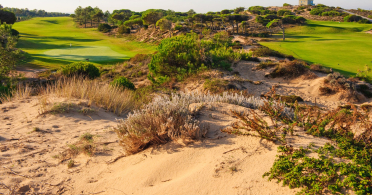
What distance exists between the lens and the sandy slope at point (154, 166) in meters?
2.98

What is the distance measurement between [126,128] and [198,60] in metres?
8.90

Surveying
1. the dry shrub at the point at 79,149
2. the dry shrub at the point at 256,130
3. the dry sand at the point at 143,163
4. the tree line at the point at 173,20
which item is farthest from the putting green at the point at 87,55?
the dry shrub at the point at 256,130

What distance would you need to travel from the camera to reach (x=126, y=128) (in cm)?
450


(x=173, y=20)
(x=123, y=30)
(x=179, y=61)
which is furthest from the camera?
(x=173, y=20)

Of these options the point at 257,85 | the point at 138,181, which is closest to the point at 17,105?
the point at 138,181

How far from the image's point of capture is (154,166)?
353 centimetres

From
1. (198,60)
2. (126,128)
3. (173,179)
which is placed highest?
(198,60)

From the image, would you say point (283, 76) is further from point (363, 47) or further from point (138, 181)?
point (363, 47)

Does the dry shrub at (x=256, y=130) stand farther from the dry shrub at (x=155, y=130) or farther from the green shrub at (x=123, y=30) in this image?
the green shrub at (x=123, y=30)

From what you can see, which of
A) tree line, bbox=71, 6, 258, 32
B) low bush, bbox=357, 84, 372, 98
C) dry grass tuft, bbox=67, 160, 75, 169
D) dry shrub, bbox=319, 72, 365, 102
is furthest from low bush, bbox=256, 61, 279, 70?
tree line, bbox=71, 6, 258, 32

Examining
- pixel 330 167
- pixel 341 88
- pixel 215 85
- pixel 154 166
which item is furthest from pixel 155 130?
pixel 341 88

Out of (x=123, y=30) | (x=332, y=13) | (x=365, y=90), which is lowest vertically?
(x=365, y=90)

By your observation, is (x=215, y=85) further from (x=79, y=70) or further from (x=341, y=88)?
(x=79, y=70)

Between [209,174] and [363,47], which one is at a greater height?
[363,47]
